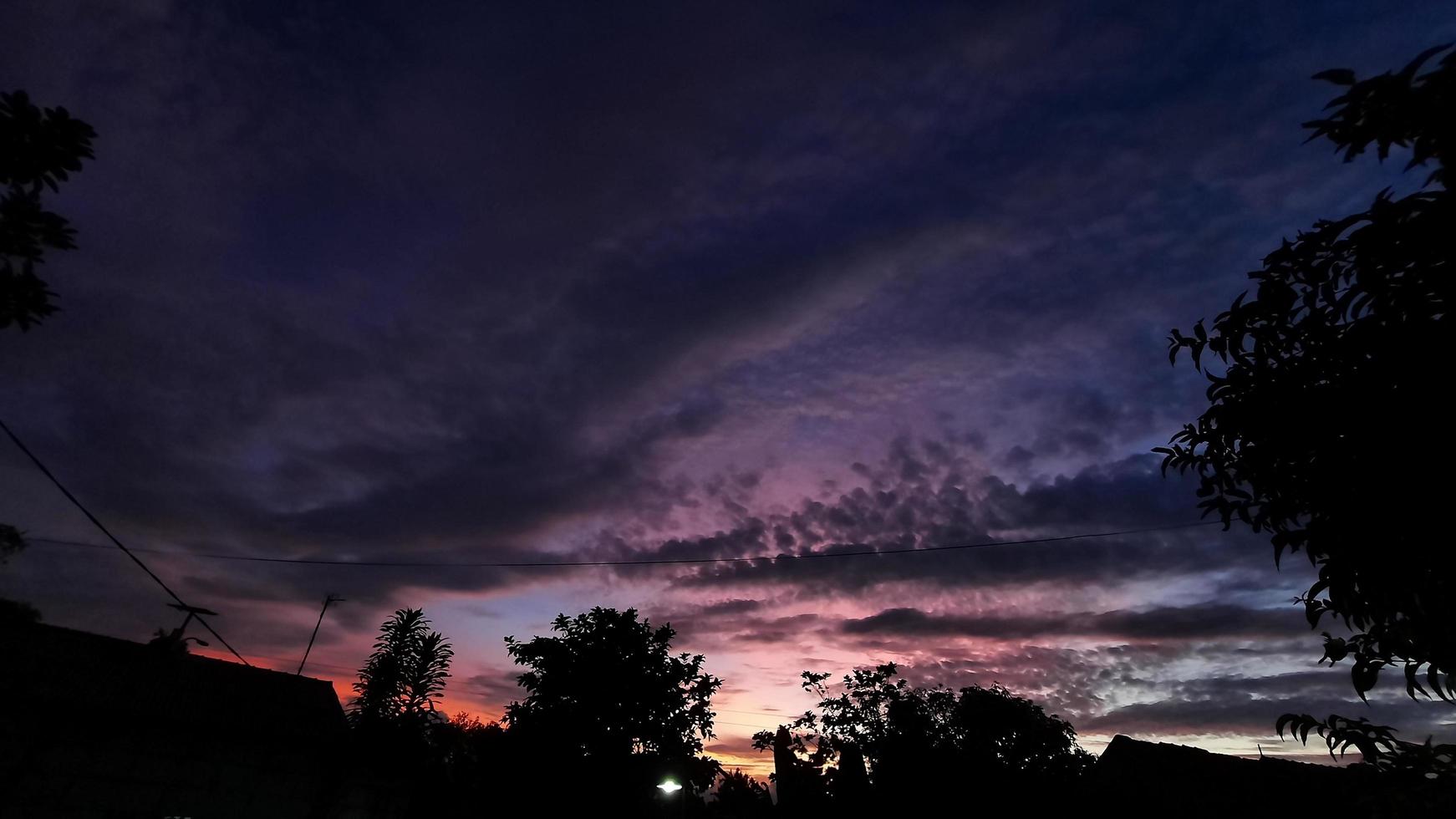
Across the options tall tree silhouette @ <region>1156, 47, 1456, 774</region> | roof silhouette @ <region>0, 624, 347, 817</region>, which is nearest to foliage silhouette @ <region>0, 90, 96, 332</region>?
tall tree silhouette @ <region>1156, 47, 1456, 774</region>

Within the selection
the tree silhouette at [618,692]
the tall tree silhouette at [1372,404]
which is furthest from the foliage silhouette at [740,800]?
the tall tree silhouette at [1372,404]

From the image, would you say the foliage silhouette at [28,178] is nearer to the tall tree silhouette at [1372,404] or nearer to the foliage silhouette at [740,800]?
the tall tree silhouette at [1372,404]

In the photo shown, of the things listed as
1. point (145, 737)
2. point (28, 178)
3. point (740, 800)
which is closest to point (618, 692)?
point (145, 737)

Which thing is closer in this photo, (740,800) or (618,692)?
(618,692)

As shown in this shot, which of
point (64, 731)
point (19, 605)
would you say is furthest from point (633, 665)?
point (19, 605)

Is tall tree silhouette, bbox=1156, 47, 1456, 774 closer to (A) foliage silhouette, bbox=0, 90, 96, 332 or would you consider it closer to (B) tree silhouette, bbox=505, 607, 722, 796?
(A) foliage silhouette, bbox=0, 90, 96, 332

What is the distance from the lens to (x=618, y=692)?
35.2 meters

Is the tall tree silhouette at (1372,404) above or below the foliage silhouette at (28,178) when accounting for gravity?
below

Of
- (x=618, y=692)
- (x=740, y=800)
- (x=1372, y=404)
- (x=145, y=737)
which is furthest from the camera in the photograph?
(x=740, y=800)

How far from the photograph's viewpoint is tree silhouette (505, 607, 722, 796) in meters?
33.3

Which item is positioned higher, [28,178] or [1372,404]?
[28,178]

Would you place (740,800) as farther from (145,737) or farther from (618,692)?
(145,737)

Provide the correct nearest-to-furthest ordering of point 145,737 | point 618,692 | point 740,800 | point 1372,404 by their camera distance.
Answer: point 1372,404 → point 145,737 → point 618,692 → point 740,800

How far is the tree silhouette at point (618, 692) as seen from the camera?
33281mm
